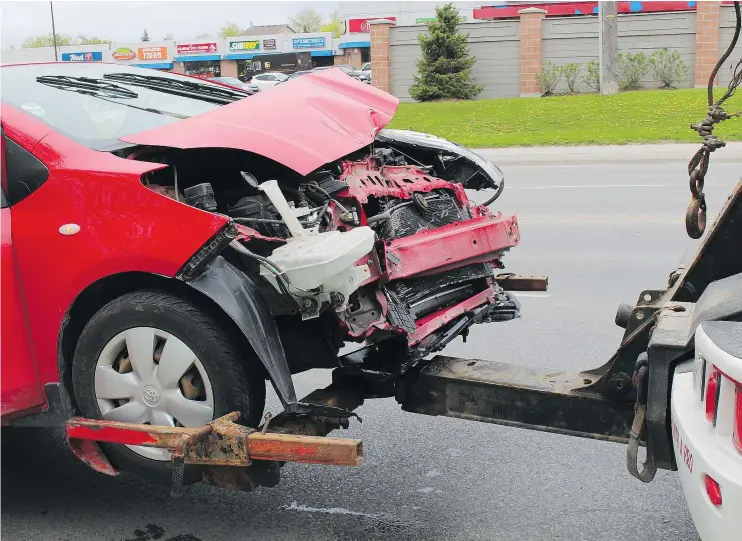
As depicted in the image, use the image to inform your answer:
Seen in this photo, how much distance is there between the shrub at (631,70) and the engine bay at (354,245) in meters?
30.8

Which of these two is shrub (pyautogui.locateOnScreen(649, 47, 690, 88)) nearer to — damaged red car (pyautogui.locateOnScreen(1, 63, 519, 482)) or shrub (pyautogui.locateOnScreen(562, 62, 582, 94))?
shrub (pyautogui.locateOnScreen(562, 62, 582, 94))

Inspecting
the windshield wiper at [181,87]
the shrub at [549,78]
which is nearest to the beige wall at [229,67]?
the shrub at [549,78]

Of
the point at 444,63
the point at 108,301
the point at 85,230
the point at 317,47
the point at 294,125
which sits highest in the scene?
the point at 317,47

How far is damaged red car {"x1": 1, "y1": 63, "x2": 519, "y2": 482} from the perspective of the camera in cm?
308

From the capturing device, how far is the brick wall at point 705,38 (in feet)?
109

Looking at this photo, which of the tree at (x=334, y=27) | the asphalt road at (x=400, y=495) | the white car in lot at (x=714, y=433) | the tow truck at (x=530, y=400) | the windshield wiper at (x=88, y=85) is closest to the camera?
the white car in lot at (x=714, y=433)

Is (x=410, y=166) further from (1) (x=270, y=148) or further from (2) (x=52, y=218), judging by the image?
(2) (x=52, y=218)

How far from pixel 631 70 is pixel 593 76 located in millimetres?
1638

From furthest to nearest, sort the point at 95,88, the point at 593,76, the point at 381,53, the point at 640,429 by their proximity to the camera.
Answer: the point at 381,53 → the point at 593,76 → the point at 95,88 → the point at 640,429

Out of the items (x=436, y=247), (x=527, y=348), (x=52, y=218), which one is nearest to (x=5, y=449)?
(x=52, y=218)

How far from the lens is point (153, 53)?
78375 millimetres

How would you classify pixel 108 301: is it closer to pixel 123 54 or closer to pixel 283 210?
pixel 283 210

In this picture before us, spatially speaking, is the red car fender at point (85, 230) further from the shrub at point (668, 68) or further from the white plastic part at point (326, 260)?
the shrub at point (668, 68)

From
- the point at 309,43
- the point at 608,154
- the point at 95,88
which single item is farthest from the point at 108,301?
the point at 309,43
